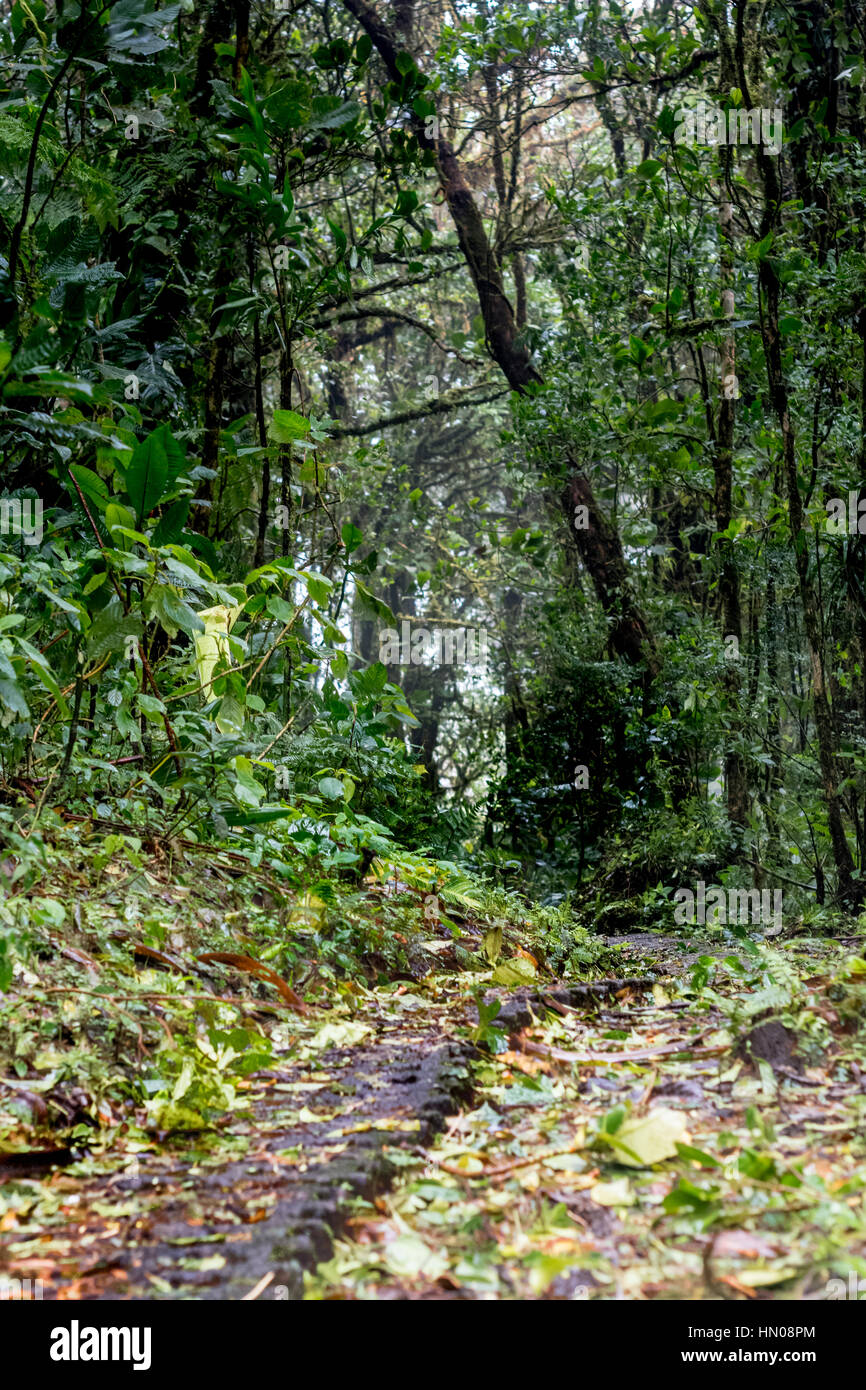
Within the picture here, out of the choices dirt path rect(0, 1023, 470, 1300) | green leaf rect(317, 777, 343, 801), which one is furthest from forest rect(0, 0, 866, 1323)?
green leaf rect(317, 777, 343, 801)

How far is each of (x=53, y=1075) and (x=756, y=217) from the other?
557cm

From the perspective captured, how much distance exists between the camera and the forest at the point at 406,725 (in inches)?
45.6

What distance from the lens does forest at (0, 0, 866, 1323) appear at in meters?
1.16

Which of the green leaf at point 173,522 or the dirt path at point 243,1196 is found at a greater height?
the green leaf at point 173,522

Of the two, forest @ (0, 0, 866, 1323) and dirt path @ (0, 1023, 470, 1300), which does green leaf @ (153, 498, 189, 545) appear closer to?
forest @ (0, 0, 866, 1323)

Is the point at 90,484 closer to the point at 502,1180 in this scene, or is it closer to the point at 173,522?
the point at 173,522

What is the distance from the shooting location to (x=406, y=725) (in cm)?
Result: 426

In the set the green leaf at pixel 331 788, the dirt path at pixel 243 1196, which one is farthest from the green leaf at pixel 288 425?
the dirt path at pixel 243 1196

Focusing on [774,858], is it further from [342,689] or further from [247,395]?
[247,395]

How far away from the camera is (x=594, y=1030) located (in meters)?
1.99

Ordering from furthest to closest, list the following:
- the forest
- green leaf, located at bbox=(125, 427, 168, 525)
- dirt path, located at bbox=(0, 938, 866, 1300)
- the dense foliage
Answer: the dense foliage → green leaf, located at bbox=(125, 427, 168, 525) → the forest → dirt path, located at bbox=(0, 938, 866, 1300)

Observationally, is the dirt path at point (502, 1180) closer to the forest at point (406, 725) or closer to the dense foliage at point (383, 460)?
the forest at point (406, 725)
